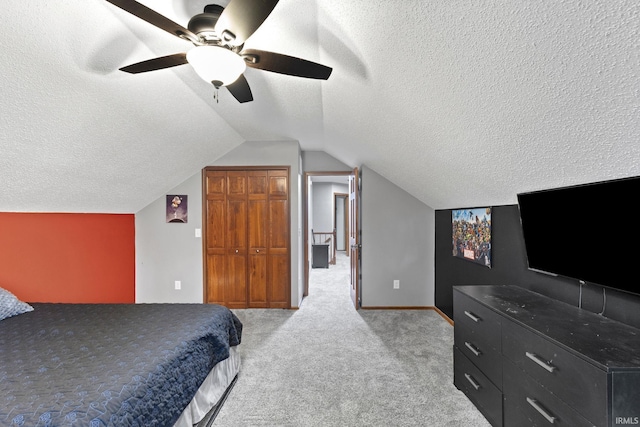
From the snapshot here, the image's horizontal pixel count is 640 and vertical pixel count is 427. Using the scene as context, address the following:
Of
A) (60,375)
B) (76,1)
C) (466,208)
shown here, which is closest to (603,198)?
(466,208)

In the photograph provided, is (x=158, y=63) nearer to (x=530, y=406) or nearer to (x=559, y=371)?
Answer: (x=559, y=371)

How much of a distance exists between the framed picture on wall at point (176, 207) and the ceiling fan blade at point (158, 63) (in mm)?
2774

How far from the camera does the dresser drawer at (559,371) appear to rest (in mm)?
1093

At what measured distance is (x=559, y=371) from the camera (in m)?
1.26

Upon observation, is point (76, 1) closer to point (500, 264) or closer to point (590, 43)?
point (590, 43)

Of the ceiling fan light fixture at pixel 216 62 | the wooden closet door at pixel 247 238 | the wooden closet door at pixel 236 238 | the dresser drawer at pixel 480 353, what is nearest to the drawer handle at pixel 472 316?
the dresser drawer at pixel 480 353

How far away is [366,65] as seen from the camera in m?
1.78

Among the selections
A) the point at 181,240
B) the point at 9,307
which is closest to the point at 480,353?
the point at 9,307

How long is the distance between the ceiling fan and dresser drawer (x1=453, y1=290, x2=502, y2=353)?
181 cm

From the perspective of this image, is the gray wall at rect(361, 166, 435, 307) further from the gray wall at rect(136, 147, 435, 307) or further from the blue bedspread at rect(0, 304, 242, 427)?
the blue bedspread at rect(0, 304, 242, 427)

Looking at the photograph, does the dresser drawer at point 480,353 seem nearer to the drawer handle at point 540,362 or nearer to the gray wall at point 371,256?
the drawer handle at point 540,362

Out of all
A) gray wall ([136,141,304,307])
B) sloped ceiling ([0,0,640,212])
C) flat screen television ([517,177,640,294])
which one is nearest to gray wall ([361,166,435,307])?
sloped ceiling ([0,0,640,212])

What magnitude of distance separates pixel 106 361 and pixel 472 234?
3210 millimetres

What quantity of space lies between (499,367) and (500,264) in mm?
1147
